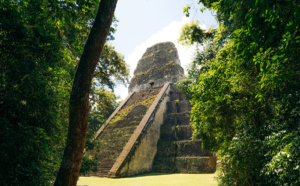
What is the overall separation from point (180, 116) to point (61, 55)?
1111 cm

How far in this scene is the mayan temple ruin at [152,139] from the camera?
9070mm

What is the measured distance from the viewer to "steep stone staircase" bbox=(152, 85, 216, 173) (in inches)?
363

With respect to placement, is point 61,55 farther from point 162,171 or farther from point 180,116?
point 180,116

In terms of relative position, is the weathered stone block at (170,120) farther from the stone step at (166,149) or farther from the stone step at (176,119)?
the stone step at (166,149)

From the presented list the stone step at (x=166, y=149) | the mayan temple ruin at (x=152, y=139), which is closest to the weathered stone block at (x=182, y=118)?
the mayan temple ruin at (x=152, y=139)

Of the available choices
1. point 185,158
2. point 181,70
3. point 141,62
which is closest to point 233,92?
point 185,158

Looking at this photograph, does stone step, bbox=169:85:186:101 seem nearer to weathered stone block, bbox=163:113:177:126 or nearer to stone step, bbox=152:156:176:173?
weathered stone block, bbox=163:113:177:126

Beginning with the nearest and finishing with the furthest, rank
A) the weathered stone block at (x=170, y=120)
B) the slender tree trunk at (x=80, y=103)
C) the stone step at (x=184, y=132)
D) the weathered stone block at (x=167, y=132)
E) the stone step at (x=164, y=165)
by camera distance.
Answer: the slender tree trunk at (x=80, y=103)
the stone step at (x=164, y=165)
the stone step at (x=184, y=132)
the weathered stone block at (x=167, y=132)
the weathered stone block at (x=170, y=120)

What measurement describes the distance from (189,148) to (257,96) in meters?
7.73

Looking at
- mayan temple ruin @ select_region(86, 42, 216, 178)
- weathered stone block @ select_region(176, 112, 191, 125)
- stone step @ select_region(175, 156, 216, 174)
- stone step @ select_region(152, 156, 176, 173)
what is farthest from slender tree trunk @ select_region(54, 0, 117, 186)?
weathered stone block @ select_region(176, 112, 191, 125)

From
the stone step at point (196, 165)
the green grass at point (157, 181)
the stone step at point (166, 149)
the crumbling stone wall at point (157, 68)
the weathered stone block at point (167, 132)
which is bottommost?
the green grass at point (157, 181)

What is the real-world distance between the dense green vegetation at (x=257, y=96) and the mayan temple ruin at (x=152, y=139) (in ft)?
10.2

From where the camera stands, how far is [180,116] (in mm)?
13250

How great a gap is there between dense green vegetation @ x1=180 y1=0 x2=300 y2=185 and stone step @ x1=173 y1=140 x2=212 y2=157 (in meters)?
4.52
